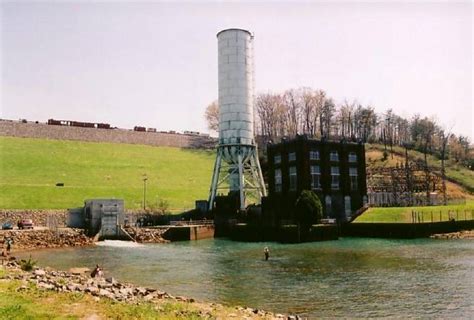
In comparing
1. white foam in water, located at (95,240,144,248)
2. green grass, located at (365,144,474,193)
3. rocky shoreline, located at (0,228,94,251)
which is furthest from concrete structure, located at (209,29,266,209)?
green grass, located at (365,144,474,193)

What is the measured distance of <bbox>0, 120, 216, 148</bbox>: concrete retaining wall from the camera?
99.4m

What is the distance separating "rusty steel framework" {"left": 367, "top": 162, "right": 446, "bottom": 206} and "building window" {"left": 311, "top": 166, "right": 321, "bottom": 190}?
34.8 feet

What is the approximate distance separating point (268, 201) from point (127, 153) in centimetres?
4606

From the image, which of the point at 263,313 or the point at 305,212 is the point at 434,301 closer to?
the point at 263,313

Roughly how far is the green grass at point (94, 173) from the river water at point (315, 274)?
2340cm

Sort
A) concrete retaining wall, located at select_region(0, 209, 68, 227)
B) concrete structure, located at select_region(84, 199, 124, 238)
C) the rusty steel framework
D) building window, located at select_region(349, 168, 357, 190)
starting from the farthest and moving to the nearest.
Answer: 1. the rusty steel framework
2. building window, located at select_region(349, 168, 357, 190)
3. concrete retaining wall, located at select_region(0, 209, 68, 227)
4. concrete structure, located at select_region(84, 199, 124, 238)

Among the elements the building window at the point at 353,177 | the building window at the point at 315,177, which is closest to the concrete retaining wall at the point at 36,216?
the building window at the point at 315,177

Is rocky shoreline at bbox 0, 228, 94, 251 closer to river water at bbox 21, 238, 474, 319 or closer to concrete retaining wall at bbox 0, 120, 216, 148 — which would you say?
river water at bbox 21, 238, 474, 319

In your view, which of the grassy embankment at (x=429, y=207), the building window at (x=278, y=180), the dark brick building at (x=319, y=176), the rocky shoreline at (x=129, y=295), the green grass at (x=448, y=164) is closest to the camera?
the rocky shoreline at (x=129, y=295)

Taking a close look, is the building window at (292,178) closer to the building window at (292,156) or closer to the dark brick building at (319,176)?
the dark brick building at (319,176)

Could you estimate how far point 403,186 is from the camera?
83062 mm

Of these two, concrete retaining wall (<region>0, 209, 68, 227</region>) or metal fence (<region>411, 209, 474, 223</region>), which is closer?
metal fence (<region>411, 209, 474, 223</region>)

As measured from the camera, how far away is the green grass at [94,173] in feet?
217

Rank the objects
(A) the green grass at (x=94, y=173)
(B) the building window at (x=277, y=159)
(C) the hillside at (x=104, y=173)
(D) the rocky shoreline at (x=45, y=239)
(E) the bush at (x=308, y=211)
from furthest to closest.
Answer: (C) the hillside at (x=104, y=173)
(B) the building window at (x=277, y=159)
(A) the green grass at (x=94, y=173)
(E) the bush at (x=308, y=211)
(D) the rocky shoreline at (x=45, y=239)
